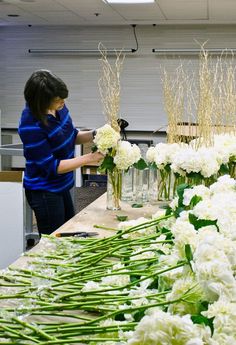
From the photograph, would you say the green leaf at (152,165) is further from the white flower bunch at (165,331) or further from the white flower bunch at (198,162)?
Answer: the white flower bunch at (165,331)

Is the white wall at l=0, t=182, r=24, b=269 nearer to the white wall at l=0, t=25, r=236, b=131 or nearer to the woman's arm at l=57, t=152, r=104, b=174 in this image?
the woman's arm at l=57, t=152, r=104, b=174

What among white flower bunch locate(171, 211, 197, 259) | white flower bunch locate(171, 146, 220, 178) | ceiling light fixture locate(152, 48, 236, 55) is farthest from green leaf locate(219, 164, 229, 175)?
ceiling light fixture locate(152, 48, 236, 55)

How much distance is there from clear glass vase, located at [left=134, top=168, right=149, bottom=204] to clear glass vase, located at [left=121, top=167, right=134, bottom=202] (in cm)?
3

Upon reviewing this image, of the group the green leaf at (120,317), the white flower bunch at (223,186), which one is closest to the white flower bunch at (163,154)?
the white flower bunch at (223,186)

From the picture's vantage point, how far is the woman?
3.08 m

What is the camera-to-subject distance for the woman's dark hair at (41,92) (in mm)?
3113

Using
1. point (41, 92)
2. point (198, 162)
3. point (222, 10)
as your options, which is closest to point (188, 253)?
point (198, 162)

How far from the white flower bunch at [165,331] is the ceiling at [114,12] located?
20.7 feet

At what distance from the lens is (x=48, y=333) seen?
1088 millimetres

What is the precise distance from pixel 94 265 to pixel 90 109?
26.0 feet

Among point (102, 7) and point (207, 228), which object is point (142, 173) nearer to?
point (207, 228)

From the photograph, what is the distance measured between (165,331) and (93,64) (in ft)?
28.6

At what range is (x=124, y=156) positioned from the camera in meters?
2.62

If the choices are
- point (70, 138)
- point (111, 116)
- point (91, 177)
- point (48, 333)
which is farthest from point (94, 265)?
point (91, 177)
